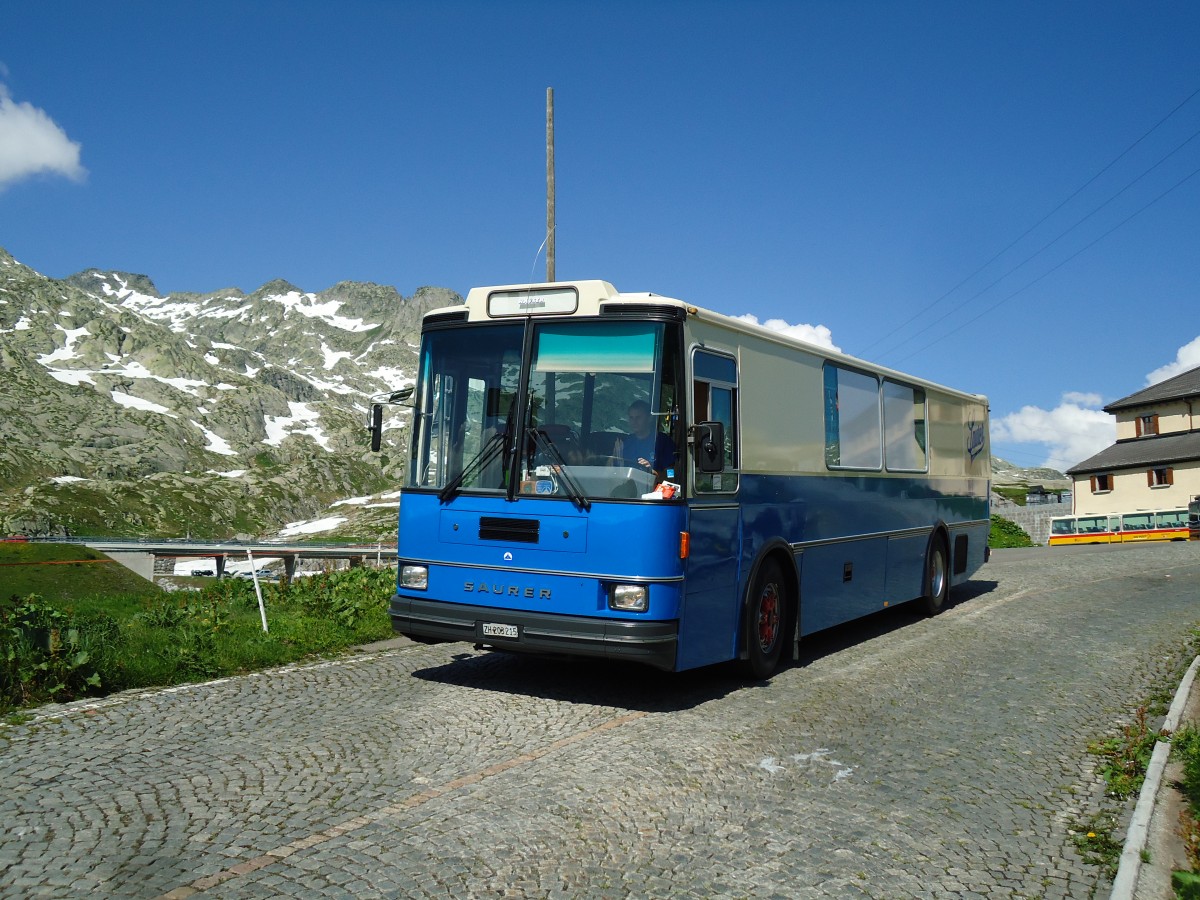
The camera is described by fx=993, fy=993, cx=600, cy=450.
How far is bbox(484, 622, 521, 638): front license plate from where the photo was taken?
778cm

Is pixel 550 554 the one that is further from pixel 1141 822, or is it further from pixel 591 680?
pixel 1141 822

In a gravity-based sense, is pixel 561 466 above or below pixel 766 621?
above

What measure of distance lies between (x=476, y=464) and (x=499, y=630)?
4.54ft

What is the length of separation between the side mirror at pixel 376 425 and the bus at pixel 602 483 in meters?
0.03

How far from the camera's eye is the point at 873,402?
12227mm

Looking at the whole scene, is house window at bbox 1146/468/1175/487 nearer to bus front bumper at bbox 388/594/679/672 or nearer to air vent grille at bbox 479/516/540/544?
bus front bumper at bbox 388/594/679/672

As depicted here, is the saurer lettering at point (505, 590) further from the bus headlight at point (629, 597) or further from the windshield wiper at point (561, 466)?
the windshield wiper at point (561, 466)

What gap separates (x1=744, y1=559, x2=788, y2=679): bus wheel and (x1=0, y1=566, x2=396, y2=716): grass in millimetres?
4254

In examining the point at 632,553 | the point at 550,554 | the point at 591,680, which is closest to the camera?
the point at 632,553

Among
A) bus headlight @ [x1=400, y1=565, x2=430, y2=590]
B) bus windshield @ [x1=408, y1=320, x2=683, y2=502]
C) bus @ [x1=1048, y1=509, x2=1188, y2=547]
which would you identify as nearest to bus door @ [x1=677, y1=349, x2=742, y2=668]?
bus windshield @ [x1=408, y1=320, x2=683, y2=502]

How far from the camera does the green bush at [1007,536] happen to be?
160 feet

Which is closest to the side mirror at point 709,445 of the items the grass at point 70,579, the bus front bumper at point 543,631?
the bus front bumper at point 543,631

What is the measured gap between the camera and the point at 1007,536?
50094 mm

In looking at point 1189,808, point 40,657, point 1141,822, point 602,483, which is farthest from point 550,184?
point 1141,822
